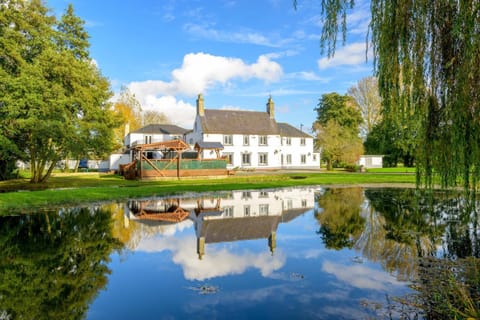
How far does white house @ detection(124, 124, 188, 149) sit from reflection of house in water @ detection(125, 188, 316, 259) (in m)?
32.6

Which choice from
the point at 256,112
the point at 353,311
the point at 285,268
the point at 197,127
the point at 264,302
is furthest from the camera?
the point at 256,112

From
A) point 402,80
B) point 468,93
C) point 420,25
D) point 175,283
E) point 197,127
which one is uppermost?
point 197,127

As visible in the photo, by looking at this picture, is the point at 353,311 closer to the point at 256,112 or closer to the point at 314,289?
the point at 314,289

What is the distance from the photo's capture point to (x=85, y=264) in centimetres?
640

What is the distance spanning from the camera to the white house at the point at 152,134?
154 ft

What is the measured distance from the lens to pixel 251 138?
1770 inches

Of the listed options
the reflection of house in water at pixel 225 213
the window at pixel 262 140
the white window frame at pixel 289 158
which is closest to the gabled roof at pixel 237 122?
the window at pixel 262 140

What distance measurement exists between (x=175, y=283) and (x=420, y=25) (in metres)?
5.71

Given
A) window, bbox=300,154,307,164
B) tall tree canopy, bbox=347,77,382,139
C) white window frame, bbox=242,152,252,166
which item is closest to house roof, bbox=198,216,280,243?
white window frame, bbox=242,152,252,166

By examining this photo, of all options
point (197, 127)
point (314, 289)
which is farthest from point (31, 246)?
point (197, 127)

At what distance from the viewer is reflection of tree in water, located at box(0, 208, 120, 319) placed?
4.65 metres

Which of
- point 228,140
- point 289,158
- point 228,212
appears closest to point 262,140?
point 228,140

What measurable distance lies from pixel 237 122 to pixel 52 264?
133ft

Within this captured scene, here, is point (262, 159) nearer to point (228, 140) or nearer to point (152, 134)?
point (228, 140)
